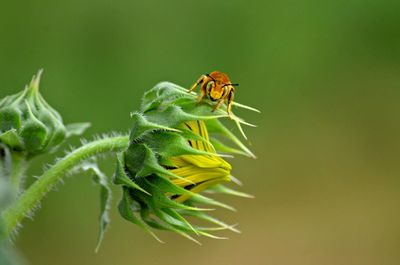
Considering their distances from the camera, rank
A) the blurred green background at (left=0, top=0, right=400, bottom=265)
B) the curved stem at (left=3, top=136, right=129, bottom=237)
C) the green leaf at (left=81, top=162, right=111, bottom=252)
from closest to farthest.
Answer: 1. the curved stem at (left=3, top=136, right=129, bottom=237)
2. the green leaf at (left=81, top=162, right=111, bottom=252)
3. the blurred green background at (left=0, top=0, right=400, bottom=265)

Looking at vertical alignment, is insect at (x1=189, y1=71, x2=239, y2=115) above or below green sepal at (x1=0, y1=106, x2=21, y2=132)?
above

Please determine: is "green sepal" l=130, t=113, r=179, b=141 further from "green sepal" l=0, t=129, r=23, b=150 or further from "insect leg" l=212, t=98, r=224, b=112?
"green sepal" l=0, t=129, r=23, b=150

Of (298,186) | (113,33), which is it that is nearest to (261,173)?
(298,186)

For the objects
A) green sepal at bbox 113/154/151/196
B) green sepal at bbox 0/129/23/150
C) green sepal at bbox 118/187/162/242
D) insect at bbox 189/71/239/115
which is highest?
insect at bbox 189/71/239/115

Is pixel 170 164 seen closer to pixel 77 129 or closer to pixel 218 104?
pixel 218 104

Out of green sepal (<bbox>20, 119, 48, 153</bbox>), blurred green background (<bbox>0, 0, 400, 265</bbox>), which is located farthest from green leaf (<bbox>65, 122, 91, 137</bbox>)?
blurred green background (<bbox>0, 0, 400, 265</bbox>)

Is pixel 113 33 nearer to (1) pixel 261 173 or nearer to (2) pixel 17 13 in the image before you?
(2) pixel 17 13

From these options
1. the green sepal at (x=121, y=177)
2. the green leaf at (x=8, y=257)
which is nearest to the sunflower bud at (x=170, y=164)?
the green sepal at (x=121, y=177)

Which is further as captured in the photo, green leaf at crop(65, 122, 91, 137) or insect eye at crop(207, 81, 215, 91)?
green leaf at crop(65, 122, 91, 137)
